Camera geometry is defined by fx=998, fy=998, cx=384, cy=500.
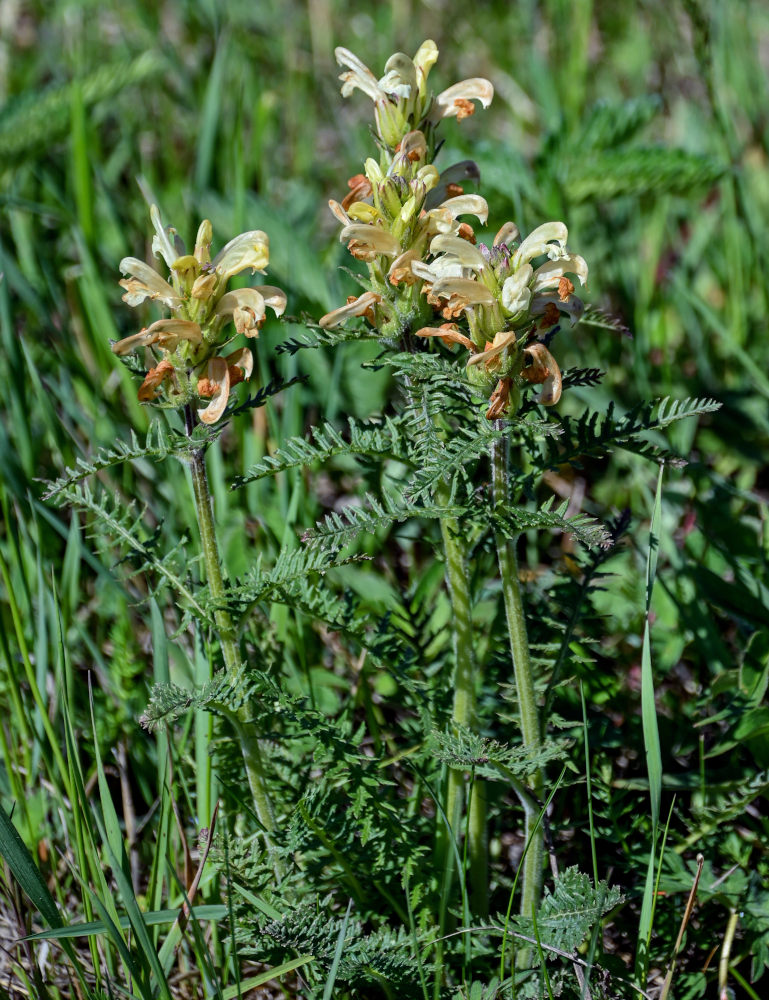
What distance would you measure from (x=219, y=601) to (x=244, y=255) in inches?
20.4

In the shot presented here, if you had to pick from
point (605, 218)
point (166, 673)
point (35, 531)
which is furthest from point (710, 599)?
point (605, 218)

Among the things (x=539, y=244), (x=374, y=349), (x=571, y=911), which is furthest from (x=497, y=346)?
(x=374, y=349)

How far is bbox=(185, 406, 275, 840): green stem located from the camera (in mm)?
1493

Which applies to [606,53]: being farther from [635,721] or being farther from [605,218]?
[635,721]

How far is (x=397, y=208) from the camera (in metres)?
1.46

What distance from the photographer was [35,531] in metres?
1.96

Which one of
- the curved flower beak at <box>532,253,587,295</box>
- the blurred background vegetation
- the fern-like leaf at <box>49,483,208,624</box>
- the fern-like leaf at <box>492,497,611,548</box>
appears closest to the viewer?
the fern-like leaf at <box>492,497,611,548</box>

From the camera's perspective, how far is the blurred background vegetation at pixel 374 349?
6.42ft

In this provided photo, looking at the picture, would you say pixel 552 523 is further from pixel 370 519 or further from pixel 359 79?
pixel 359 79

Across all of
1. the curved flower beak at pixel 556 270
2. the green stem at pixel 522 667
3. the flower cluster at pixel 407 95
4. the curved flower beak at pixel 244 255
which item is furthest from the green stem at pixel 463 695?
the flower cluster at pixel 407 95

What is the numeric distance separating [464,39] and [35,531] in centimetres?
371

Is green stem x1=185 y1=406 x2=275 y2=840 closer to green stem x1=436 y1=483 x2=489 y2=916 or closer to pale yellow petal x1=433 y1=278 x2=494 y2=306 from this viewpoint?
green stem x1=436 y1=483 x2=489 y2=916

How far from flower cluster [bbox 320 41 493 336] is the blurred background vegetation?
31cm

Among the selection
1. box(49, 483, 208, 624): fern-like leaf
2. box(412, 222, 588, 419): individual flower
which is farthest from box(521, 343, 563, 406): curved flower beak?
box(49, 483, 208, 624): fern-like leaf
